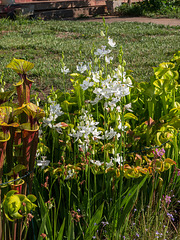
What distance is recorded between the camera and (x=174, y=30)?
10.6 metres

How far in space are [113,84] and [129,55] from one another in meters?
5.86

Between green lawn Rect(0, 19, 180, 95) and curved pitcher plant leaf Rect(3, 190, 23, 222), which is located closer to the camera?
curved pitcher plant leaf Rect(3, 190, 23, 222)

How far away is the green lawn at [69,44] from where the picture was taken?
609cm

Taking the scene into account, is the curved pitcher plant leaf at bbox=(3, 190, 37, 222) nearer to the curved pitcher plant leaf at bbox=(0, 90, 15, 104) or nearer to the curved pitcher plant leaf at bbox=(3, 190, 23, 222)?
the curved pitcher plant leaf at bbox=(3, 190, 23, 222)

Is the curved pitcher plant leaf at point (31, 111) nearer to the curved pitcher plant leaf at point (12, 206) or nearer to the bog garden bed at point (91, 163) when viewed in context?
the bog garden bed at point (91, 163)

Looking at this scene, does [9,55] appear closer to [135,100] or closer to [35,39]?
[35,39]

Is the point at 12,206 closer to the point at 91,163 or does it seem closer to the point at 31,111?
the point at 31,111

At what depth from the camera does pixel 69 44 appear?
8.41m

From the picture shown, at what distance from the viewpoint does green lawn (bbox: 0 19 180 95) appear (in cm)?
609

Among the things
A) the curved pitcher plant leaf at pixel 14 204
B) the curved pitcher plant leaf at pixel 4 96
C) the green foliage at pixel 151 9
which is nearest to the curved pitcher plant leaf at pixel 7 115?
the curved pitcher plant leaf at pixel 4 96

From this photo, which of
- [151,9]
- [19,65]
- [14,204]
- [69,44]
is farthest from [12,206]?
[151,9]

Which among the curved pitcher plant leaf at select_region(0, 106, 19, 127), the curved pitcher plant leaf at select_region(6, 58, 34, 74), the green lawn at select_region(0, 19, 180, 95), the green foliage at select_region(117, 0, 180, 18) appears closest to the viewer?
the curved pitcher plant leaf at select_region(0, 106, 19, 127)

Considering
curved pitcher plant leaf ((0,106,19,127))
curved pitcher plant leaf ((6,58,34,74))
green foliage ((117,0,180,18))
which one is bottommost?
curved pitcher plant leaf ((0,106,19,127))

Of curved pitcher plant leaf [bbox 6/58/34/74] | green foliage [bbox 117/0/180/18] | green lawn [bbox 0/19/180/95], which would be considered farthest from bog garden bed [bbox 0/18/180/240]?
green foliage [bbox 117/0/180/18]
